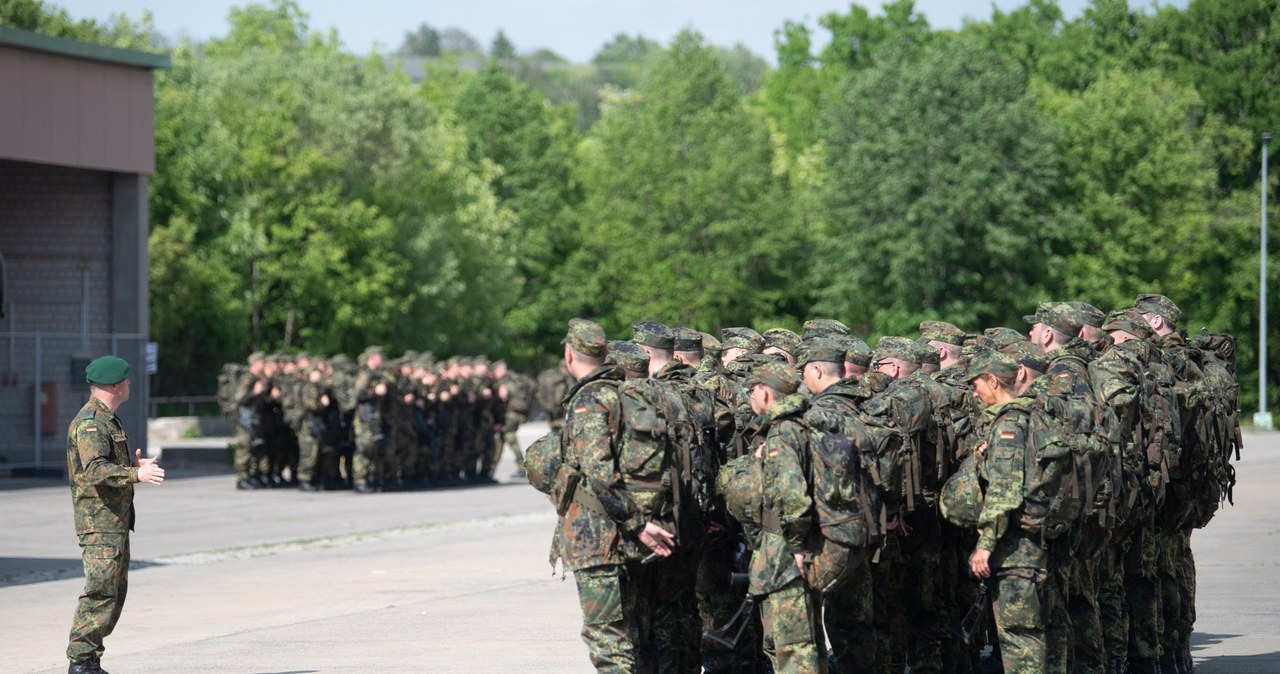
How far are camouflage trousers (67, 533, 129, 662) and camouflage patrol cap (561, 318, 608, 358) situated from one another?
3123 mm

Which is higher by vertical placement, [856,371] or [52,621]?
A: [856,371]

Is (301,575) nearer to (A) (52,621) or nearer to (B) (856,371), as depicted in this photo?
(A) (52,621)

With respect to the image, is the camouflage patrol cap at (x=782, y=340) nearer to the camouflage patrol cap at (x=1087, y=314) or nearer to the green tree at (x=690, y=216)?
the camouflage patrol cap at (x=1087, y=314)

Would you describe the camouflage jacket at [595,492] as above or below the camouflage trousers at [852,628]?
above

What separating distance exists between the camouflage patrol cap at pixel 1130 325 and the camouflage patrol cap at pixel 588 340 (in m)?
3.84

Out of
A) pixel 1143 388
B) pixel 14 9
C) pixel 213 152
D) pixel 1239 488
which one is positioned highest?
pixel 14 9

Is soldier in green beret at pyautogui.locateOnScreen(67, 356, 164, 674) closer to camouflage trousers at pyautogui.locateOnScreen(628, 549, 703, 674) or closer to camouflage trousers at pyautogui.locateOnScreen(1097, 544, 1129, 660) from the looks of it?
camouflage trousers at pyautogui.locateOnScreen(628, 549, 703, 674)

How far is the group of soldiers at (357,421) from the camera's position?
25688mm

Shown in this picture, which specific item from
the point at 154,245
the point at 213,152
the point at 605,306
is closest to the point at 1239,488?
the point at 154,245

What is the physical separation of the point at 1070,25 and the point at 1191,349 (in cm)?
5970

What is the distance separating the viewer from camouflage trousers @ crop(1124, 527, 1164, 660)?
10492mm

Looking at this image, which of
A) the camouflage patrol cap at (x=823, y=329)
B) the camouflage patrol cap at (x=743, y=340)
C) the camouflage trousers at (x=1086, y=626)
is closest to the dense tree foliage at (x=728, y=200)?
the camouflage patrol cap at (x=743, y=340)

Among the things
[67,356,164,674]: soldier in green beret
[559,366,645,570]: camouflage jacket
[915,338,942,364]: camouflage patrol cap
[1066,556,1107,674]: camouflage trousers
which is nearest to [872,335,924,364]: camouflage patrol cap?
[915,338,942,364]: camouflage patrol cap

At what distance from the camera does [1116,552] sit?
32.8 feet
